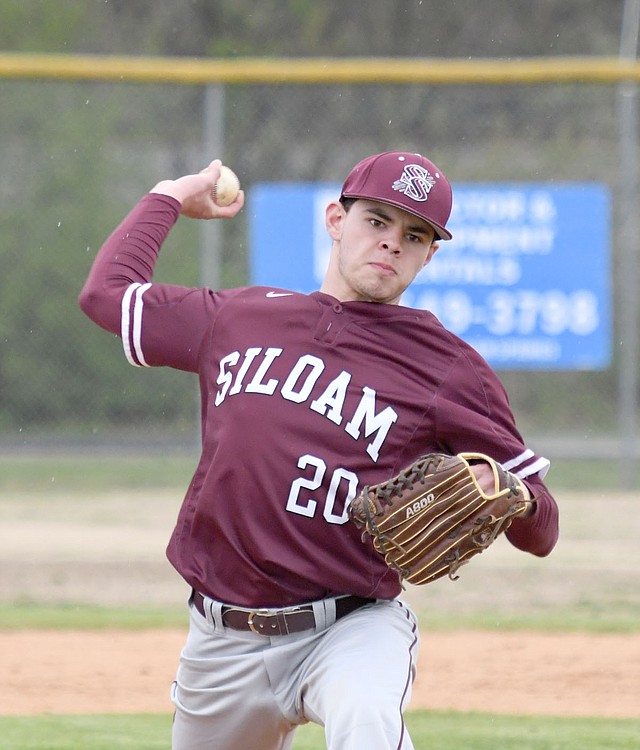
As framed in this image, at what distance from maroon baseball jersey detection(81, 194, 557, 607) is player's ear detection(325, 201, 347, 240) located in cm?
16

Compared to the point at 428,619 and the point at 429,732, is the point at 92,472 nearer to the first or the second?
the point at 428,619

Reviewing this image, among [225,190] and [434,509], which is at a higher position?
[225,190]

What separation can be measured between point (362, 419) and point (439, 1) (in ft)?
50.8

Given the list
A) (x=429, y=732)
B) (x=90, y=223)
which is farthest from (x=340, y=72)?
(x=429, y=732)

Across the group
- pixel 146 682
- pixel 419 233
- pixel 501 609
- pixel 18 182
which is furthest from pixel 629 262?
pixel 419 233

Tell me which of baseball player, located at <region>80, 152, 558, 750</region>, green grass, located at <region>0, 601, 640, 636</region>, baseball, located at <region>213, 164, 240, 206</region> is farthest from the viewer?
green grass, located at <region>0, 601, 640, 636</region>

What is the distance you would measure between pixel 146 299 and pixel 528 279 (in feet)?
19.7

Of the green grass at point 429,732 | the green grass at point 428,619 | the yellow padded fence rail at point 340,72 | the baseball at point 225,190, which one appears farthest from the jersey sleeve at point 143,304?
the yellow padded fence rail at point 340,72

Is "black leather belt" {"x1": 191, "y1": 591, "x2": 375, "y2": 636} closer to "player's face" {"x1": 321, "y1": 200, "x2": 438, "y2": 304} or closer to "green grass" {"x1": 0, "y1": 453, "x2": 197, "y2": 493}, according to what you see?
"player's face" {"x1": 321, "y1": 200, "x2": 438, "y2": 304}

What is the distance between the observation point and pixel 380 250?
8.42 ft

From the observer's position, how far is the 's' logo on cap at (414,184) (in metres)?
2.54


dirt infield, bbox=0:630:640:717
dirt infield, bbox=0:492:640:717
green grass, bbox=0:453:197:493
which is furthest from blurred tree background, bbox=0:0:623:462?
dirt infield, bbox=0:630:640:717

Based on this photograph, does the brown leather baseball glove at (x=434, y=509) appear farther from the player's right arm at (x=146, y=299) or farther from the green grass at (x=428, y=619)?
the green grass at (x=428, y=619)

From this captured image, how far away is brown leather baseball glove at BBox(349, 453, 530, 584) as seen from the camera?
2350mm
